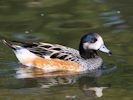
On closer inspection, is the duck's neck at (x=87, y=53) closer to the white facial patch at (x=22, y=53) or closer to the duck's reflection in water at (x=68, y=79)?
the duck's reflection in water at (x=68, y=79)

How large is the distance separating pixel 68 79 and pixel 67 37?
2.55 m

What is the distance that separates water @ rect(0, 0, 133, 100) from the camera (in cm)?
1190

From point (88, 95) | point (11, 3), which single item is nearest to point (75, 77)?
point (88, 95)

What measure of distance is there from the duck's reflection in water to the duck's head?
0.47m

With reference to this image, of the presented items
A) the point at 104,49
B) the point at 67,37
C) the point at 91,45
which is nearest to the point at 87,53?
the point at 91,45

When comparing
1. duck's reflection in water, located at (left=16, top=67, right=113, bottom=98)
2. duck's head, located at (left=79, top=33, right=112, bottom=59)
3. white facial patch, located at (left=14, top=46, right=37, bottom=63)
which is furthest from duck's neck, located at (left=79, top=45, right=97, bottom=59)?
white facial patch, located at (left=14, top=46, right=37, bottom=63)

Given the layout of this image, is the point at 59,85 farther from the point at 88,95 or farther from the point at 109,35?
the point at 109,35

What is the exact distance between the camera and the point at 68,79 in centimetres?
1291

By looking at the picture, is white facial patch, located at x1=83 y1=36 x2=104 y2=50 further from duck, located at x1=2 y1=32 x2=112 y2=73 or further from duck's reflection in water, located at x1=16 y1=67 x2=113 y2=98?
duck's reflection in water, located at x1=16 y1=67 x2=113 y2=98

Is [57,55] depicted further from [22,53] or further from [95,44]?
[95,44]

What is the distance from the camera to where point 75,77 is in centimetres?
1311

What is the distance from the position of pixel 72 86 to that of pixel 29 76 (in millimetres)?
1094

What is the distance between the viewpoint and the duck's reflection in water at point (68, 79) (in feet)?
40.0

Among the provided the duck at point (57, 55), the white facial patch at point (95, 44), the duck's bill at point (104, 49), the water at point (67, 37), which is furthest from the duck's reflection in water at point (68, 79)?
the white facial patch at point (95, 44)
